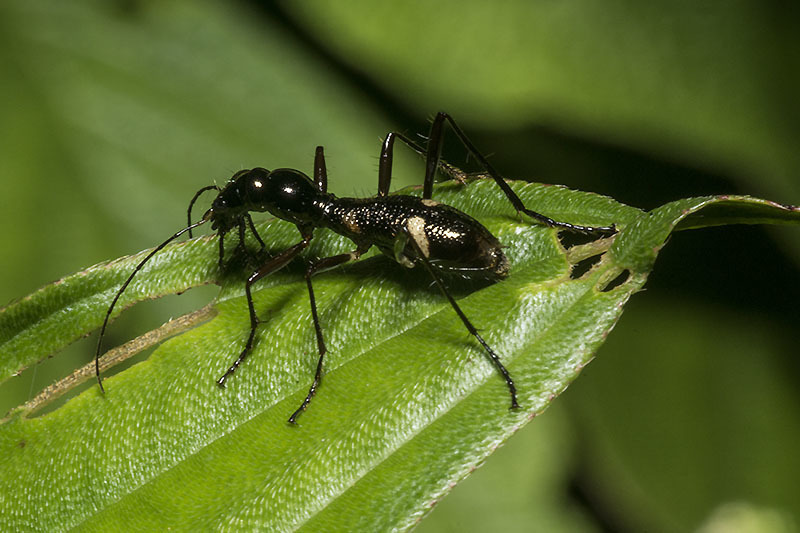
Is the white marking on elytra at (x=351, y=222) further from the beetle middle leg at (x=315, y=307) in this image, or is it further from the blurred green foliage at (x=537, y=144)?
the blurred green foliage at (x=537, y=144)

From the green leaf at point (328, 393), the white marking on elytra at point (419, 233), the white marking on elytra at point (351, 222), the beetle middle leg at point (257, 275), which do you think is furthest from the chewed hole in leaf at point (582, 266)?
the beetle middle leg at point (257, 275)

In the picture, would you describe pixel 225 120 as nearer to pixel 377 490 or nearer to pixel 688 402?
pixel 377 490

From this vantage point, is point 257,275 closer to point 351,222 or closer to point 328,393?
point 351,222

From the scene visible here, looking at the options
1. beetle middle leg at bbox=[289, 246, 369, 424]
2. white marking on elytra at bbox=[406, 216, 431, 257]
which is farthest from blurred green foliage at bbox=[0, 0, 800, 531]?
white marking on elytra at bbox=[406, 216, 431, 257]

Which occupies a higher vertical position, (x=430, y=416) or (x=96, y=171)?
(x=430, y=416)

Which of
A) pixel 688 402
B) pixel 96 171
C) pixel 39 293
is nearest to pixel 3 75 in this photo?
pixel 96 171

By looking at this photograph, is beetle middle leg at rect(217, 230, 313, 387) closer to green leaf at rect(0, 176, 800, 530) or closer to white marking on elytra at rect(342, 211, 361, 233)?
green leaf at rect(0, 176, 800, 530)

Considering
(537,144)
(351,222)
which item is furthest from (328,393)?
(537,144)
